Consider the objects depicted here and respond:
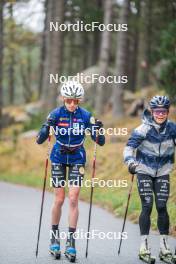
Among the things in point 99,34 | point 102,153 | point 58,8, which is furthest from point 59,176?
point 99,34

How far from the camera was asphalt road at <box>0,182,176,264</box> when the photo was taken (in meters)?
8.62

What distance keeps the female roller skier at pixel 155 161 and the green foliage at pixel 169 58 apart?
9.40 m

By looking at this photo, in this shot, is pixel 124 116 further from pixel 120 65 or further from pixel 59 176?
pixel 59 176

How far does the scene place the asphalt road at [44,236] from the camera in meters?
8.62

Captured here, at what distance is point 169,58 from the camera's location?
1795 centimetres

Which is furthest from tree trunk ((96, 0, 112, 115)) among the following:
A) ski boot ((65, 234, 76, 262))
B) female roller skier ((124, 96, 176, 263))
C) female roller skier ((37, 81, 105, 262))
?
ski boot ((65, 234, 76, 262))

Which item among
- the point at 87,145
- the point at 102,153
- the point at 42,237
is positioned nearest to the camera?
the point at 42,237

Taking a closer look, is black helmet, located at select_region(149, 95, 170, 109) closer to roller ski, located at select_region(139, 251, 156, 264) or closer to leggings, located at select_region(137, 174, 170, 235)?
leggings, located at select_region(137, 174, 170, 235)

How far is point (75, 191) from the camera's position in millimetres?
8523

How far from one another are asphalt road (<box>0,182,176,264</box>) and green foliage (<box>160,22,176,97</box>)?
4525 millimetres

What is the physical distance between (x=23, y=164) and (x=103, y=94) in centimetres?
584

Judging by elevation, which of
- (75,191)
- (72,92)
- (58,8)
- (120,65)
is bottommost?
(75,191)

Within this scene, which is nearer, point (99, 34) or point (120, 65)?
point (120, 65)

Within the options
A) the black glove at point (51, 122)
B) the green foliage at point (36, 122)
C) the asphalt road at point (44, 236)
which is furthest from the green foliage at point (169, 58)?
the green foliage at point (36, 122)
